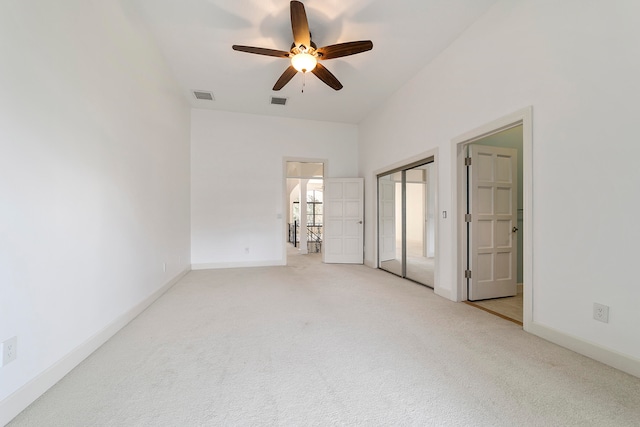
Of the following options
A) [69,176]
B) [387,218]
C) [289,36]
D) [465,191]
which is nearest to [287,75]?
[289,36]

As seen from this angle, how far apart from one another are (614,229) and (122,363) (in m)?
3.50

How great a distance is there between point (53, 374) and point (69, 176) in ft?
4.06

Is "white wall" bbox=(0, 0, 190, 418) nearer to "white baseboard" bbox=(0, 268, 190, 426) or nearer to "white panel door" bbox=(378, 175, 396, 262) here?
"white baseboard" bbox=(0, 268, 190, 426)

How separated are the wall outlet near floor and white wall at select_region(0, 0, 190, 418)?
11.7ft

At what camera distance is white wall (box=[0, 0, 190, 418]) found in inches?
Answer: 52.0

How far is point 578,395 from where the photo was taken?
1448 mm

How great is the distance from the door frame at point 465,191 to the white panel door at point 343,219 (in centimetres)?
257

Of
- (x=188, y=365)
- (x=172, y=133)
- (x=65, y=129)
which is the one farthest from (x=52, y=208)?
(x=172, y=133)

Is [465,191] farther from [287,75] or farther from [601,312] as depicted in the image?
[287,75]

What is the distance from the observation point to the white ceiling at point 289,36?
2592 millimetres

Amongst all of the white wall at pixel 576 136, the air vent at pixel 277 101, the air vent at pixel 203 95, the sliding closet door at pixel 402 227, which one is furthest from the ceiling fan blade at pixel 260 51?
the sliding closet door at pixel 402 227

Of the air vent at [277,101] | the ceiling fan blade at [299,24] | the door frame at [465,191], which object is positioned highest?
the air vent at [277,101]

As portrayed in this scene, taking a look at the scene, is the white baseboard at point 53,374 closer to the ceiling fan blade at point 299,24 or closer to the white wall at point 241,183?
the white wall at point 241,183

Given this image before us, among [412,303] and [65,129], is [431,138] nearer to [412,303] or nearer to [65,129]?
[412,303]
